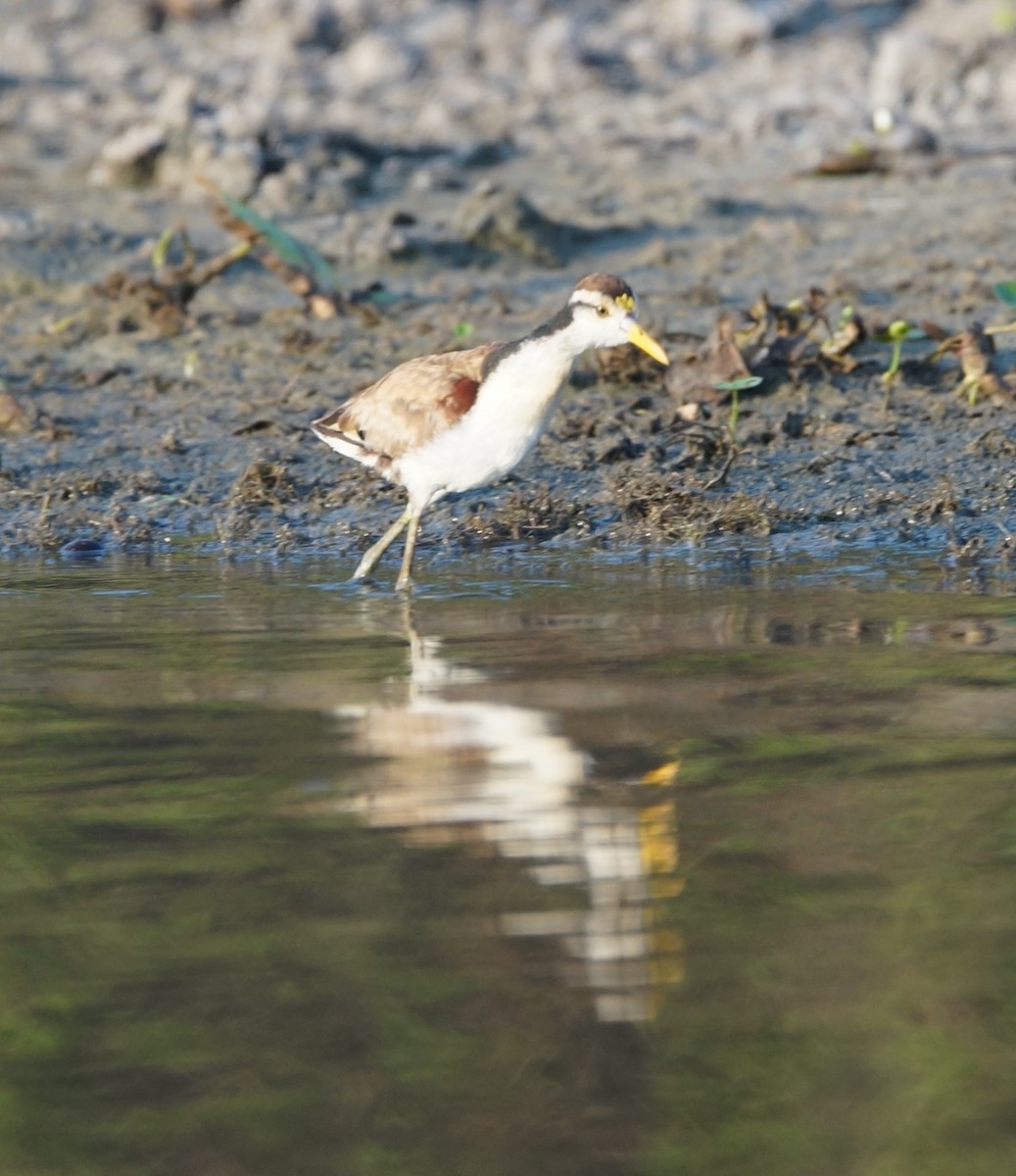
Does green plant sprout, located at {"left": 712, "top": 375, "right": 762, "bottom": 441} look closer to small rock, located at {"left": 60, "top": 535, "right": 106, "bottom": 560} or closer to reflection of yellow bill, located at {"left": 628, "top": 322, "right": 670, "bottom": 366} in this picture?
reflection of yellow bill, located at {"left": 628, "top": 322, "right": 670, "bottom": 366}

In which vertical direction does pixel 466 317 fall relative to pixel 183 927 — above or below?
above

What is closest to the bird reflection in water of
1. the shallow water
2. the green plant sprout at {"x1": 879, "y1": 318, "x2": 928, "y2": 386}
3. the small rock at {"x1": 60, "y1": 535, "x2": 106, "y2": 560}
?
the shallow water

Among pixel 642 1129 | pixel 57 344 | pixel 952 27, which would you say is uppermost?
pixel 952 27

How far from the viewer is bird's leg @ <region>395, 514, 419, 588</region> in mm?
7855

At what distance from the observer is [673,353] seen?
10.3 meters

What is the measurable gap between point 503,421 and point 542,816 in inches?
110

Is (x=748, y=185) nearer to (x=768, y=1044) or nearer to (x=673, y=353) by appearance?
(x=673, y=353)

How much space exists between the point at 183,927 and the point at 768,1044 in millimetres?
1212

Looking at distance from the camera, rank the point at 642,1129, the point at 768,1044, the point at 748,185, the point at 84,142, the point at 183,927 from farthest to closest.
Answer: the point at 84,142 → the point at 748,185 → the point at 183,927 → the point at 768,1044 → the point at 642,1129

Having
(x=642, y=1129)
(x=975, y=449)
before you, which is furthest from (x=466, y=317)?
(x=642, y=1129)

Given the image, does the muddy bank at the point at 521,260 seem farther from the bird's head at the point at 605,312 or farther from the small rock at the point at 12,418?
the bird's head at the point at 605,312

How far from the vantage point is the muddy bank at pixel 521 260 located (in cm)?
904

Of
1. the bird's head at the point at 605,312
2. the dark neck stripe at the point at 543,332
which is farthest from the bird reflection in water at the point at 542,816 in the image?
the bird's head at the point at 605,312

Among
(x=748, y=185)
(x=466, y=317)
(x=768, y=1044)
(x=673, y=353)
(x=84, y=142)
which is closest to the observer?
(x=768, y=1044)
